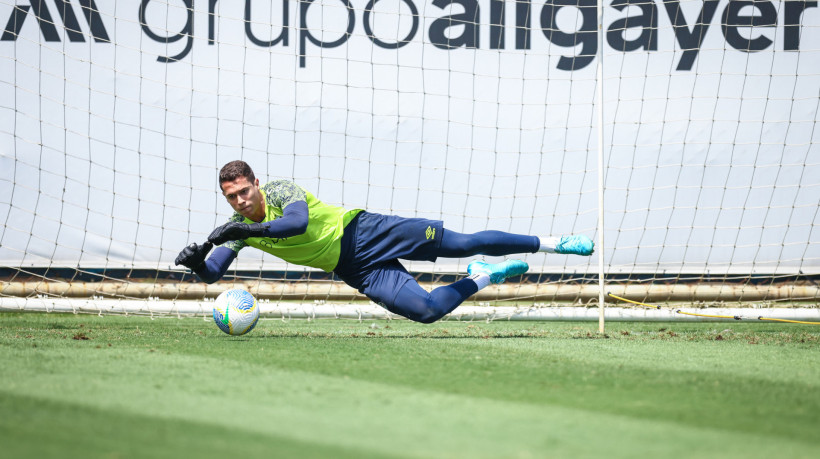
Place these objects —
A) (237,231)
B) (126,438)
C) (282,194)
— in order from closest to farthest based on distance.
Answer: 1. (126,438)
2. (237,231)
3. (282,194)

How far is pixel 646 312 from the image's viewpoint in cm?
589

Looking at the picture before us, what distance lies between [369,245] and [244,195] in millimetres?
822

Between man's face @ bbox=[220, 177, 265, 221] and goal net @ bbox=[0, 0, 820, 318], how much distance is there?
257 centimetres

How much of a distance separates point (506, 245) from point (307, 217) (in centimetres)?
127

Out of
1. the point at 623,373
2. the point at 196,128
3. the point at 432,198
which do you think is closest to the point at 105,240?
the point at 196,128

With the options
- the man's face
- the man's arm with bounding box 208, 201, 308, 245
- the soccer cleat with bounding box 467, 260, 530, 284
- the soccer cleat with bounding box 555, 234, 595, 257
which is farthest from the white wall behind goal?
the man's arm with bounding box 208, 201, 308, 245

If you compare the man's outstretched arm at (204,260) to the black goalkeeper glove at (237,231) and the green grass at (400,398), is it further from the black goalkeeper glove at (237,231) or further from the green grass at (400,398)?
the green grass at (400,398)

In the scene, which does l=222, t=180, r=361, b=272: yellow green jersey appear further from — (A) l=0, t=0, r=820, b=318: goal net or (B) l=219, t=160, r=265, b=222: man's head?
(A) l=0, t=0, r=820, b=318: goal net

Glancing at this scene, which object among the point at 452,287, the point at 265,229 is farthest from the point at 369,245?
the point at 265,229

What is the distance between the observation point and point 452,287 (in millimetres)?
4492

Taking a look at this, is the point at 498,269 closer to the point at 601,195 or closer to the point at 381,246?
the point at 381,246

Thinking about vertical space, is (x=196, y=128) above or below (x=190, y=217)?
above

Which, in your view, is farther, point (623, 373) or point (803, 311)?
point (803, 311)

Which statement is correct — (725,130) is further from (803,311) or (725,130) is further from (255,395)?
(255,395)
